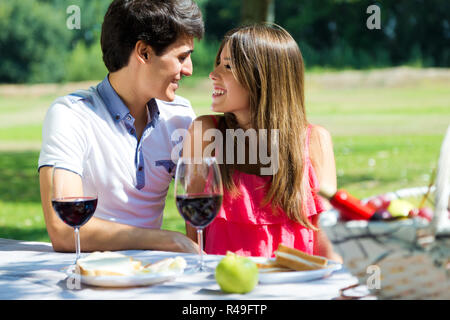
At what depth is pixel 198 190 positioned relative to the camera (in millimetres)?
1650

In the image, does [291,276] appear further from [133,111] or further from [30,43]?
[30,43]

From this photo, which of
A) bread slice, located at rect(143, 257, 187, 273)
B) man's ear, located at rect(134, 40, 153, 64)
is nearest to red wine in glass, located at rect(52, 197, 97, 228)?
bread slice, located at rect(143, 257, 187, 273)

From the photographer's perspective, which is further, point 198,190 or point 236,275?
point 198,190

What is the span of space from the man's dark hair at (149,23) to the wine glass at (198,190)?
120cm

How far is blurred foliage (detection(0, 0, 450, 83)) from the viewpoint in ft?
77.8

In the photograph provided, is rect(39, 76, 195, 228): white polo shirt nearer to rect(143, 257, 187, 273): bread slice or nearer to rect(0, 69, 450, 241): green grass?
rect(143, 257, 187, 273): bread slice

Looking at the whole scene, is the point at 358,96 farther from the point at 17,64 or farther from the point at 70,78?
the point at 17,64

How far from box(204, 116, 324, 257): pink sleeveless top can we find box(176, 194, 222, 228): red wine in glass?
3.07 feet

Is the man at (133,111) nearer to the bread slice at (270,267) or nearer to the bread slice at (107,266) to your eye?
the bread slice at (107,266)

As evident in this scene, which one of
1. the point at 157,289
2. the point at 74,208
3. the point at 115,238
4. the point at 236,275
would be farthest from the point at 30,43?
the point at 236,275

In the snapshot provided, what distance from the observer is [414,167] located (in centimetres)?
1130

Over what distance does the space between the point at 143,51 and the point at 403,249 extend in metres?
1.83

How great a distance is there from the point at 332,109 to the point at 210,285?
1884 centimetres
